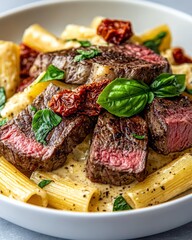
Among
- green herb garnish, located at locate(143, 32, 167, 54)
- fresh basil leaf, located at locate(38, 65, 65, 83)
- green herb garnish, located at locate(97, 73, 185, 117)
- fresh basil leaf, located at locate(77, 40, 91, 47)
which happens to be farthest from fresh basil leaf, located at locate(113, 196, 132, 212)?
green herb garnish, located at locate(143, 32, 167, 54)

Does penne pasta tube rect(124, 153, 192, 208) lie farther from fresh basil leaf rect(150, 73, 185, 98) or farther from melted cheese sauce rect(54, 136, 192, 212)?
fresh basil leaf rect(150, 73, 185, 98)

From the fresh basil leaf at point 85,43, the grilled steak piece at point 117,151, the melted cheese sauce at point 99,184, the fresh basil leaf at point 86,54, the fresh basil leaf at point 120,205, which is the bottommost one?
the fresh basil leaf at point 120,205

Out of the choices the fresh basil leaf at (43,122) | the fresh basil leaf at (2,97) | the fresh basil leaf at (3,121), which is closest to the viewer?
the fresh basil leaf at (43,122)

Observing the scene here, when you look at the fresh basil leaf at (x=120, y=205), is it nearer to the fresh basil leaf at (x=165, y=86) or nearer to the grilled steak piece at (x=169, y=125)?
the grilled steak piece at (x=169, y=125)

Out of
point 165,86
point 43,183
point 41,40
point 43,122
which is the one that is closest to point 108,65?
point 165,86

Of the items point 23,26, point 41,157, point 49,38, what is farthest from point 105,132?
point 23,26

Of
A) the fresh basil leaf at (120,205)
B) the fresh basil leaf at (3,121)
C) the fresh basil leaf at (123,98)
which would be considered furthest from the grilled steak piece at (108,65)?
the fresh basil leaf at (120,205)

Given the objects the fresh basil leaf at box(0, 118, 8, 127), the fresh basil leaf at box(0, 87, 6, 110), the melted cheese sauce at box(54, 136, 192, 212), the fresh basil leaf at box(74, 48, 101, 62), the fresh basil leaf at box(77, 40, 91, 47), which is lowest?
the melted cheese sauce at box(54, 136, 192, 212)
